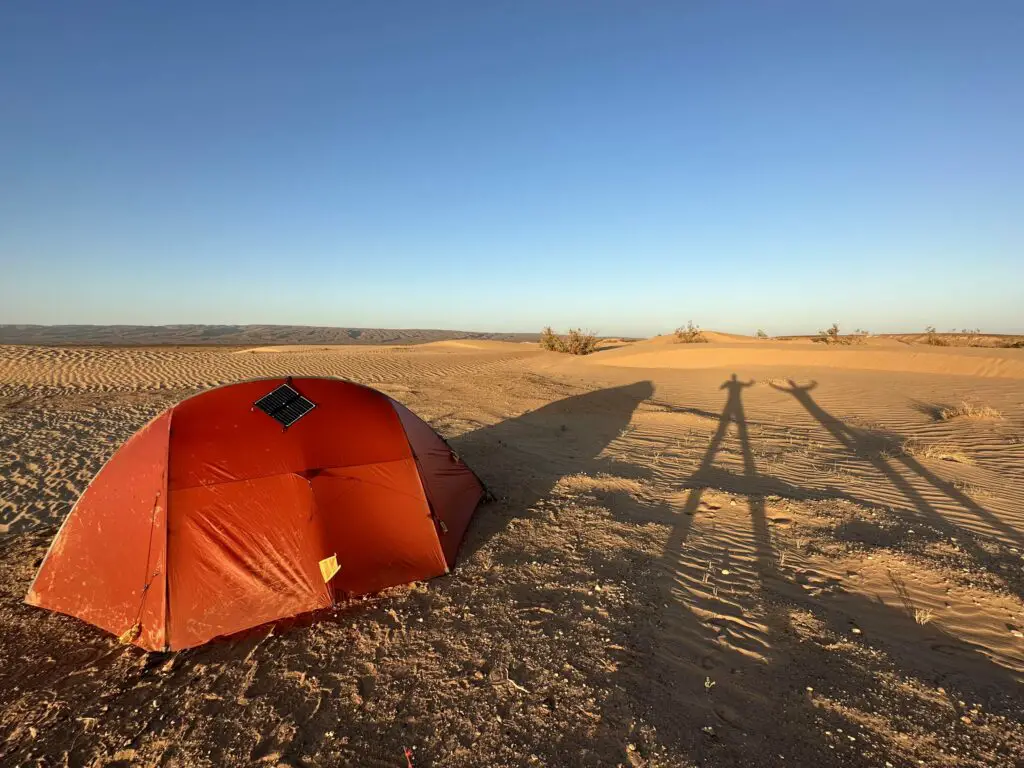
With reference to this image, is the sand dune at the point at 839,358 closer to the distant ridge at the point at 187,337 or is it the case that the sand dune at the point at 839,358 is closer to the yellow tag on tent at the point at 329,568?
the yellow tag on tent at the point at 329,568

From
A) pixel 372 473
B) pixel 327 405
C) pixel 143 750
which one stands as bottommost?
pixel 143 750

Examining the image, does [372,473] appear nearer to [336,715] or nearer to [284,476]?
[284,476]

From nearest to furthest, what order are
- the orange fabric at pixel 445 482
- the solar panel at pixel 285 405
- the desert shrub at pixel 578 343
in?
the solar panel at pixel 285 405, the orange fabric at pixel 445 482, the desert shrub at pixel 578 343

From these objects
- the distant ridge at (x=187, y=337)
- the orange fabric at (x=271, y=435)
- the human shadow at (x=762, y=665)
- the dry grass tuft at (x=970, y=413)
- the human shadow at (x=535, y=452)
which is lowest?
the human shadow at (x=762, y=665)

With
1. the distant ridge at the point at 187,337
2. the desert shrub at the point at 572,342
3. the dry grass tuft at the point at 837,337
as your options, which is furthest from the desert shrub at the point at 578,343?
the distant ridge at the point at 187,337

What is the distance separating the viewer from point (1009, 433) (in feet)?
30.2

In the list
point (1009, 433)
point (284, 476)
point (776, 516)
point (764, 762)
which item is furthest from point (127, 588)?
point (1009, 433)

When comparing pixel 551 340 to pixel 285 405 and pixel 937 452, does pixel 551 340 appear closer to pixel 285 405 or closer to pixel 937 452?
pixel 937 452

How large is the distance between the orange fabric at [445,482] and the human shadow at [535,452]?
214 millimetres

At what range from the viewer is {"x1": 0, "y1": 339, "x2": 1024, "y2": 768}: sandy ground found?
2818 millimetres

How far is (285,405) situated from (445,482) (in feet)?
5.97

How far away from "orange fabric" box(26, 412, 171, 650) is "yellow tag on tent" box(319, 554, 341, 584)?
3.68 feet

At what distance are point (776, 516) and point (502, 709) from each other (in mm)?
4305

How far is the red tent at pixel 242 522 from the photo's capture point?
3805mm
